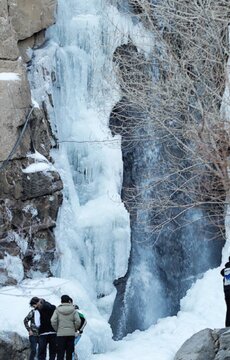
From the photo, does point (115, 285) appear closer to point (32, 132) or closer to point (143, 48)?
point (32, 132)

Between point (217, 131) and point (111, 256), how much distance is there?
3668 mm

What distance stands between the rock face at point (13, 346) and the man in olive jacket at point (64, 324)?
175cm

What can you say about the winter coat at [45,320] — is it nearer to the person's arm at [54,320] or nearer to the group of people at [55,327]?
the group of people at [55,327]

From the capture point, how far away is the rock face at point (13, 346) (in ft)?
45.9

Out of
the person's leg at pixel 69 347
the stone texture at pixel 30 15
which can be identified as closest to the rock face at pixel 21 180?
the stone texture at pixel 30 15

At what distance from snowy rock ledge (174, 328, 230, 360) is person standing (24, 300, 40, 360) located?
2491mm

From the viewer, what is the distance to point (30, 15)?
17.8m

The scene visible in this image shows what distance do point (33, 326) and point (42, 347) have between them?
330 millimetres

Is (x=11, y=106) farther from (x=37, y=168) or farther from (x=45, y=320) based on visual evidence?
(x=45, y=320)

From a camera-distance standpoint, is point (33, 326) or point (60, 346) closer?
point (60, 346)

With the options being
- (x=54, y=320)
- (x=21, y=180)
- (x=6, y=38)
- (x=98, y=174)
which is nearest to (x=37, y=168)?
(x=21, y=180)

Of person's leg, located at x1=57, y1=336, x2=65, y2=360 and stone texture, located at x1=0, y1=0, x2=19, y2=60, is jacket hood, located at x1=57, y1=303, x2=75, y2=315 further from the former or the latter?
stone texture, located at x1=0, y1=0, x2=19, y2=60

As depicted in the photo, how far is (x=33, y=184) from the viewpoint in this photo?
649 inches

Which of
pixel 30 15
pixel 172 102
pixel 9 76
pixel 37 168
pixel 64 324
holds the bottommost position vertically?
pixel 64 324
